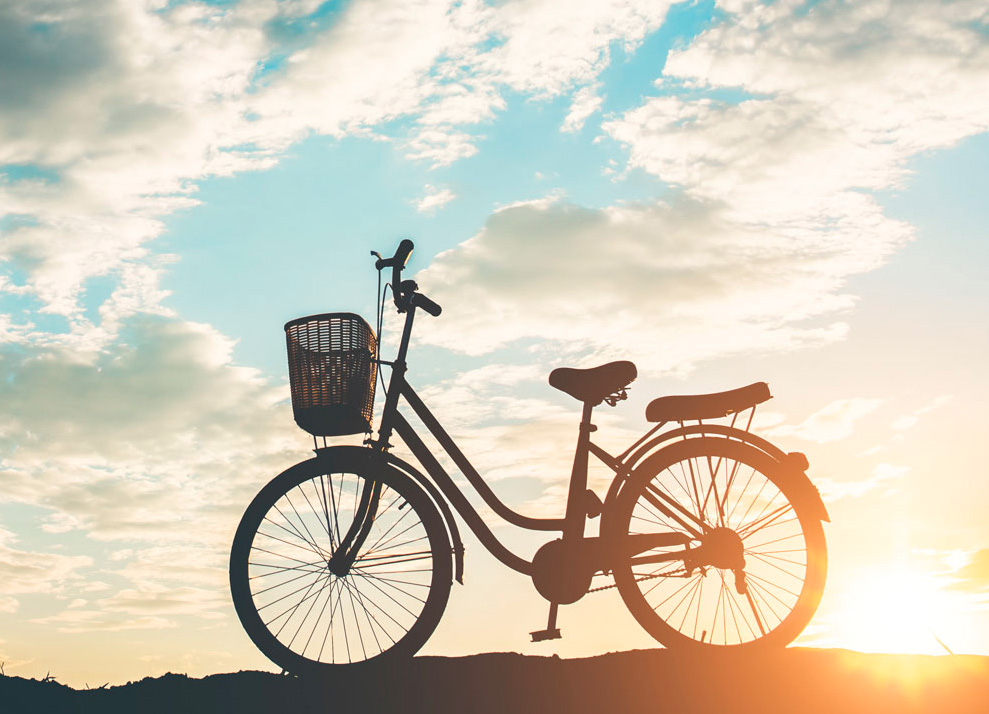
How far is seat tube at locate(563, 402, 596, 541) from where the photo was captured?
227 inches

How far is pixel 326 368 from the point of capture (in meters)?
5.48

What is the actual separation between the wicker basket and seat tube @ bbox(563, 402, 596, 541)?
1.45 m

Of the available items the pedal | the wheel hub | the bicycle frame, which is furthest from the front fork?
the wheel hub

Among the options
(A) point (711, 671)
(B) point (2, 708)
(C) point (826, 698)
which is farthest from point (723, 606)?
(B) point (2, 708)

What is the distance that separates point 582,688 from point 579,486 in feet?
4.26

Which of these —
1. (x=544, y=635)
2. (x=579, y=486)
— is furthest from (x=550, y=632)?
(x=579, y=486)

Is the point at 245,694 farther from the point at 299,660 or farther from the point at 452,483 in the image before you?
the point at 452,483

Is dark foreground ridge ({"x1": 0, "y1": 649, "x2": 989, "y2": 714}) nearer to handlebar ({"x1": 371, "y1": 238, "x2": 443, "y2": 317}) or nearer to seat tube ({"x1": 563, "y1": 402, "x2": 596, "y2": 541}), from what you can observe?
seat tube ({"x1": 563, "y1": 402, "x2": 596, "y2": 541})

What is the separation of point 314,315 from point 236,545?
1553 mm

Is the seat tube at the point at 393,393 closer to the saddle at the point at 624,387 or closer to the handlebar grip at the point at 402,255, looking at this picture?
the handlebar grip at the point at 402,255

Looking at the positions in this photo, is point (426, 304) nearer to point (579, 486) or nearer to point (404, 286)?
point (404, 286)

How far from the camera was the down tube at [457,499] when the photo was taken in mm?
5695

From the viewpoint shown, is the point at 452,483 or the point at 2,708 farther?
the point at 452,483

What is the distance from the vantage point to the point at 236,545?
18.6 ft
